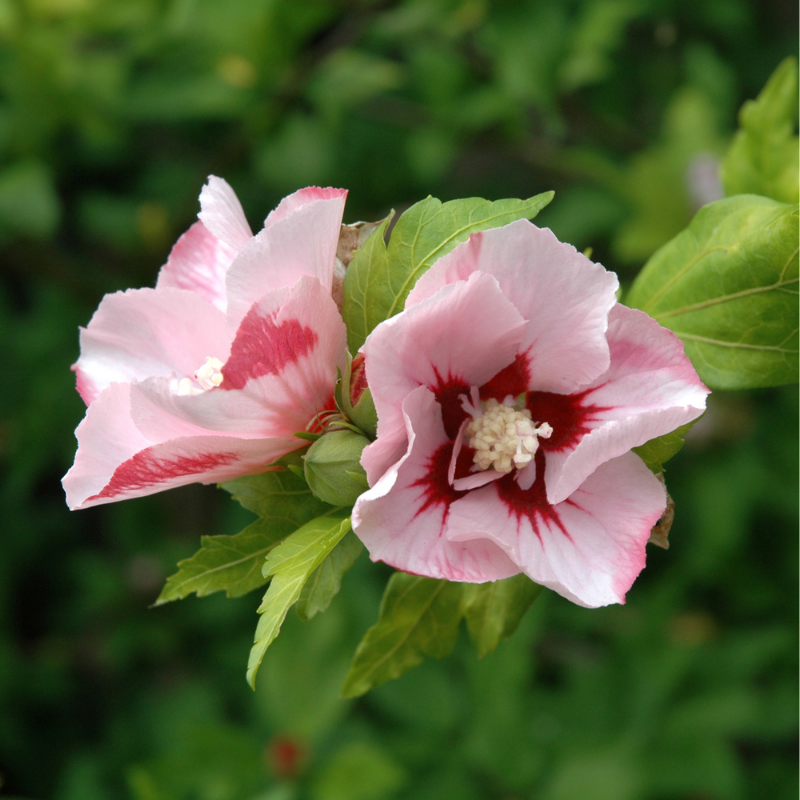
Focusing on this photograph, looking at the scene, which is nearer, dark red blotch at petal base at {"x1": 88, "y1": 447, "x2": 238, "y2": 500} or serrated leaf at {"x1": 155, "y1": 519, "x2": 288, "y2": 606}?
dark red blotch at petal base at {"x1": 88, "y1": 447, "x2": 238, "y2": 500}

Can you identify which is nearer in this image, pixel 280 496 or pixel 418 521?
pixel 418 521

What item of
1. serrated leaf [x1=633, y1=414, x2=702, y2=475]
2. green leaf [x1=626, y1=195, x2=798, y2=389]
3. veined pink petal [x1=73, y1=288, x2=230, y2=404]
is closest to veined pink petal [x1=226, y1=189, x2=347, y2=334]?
veined pink petal [x1=73, y1=288, x2=230, y2=404]

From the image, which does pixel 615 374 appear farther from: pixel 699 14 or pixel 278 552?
pixel 699 14

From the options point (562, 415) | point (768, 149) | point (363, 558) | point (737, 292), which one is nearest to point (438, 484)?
point (562, 415)

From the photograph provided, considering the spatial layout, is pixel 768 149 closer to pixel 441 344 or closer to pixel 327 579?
pixel 441 344

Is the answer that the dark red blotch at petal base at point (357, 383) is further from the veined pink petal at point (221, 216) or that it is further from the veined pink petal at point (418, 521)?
the veined pink petal at point (221, 216)

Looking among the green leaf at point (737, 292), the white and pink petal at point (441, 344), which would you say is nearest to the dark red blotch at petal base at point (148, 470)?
the white and pink petal at point (441, 344)

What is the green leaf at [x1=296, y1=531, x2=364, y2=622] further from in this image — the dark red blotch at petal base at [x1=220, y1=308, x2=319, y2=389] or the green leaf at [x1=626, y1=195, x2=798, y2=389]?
the green leaf at [x1=626, y1=195, x2=798, y2=389]
